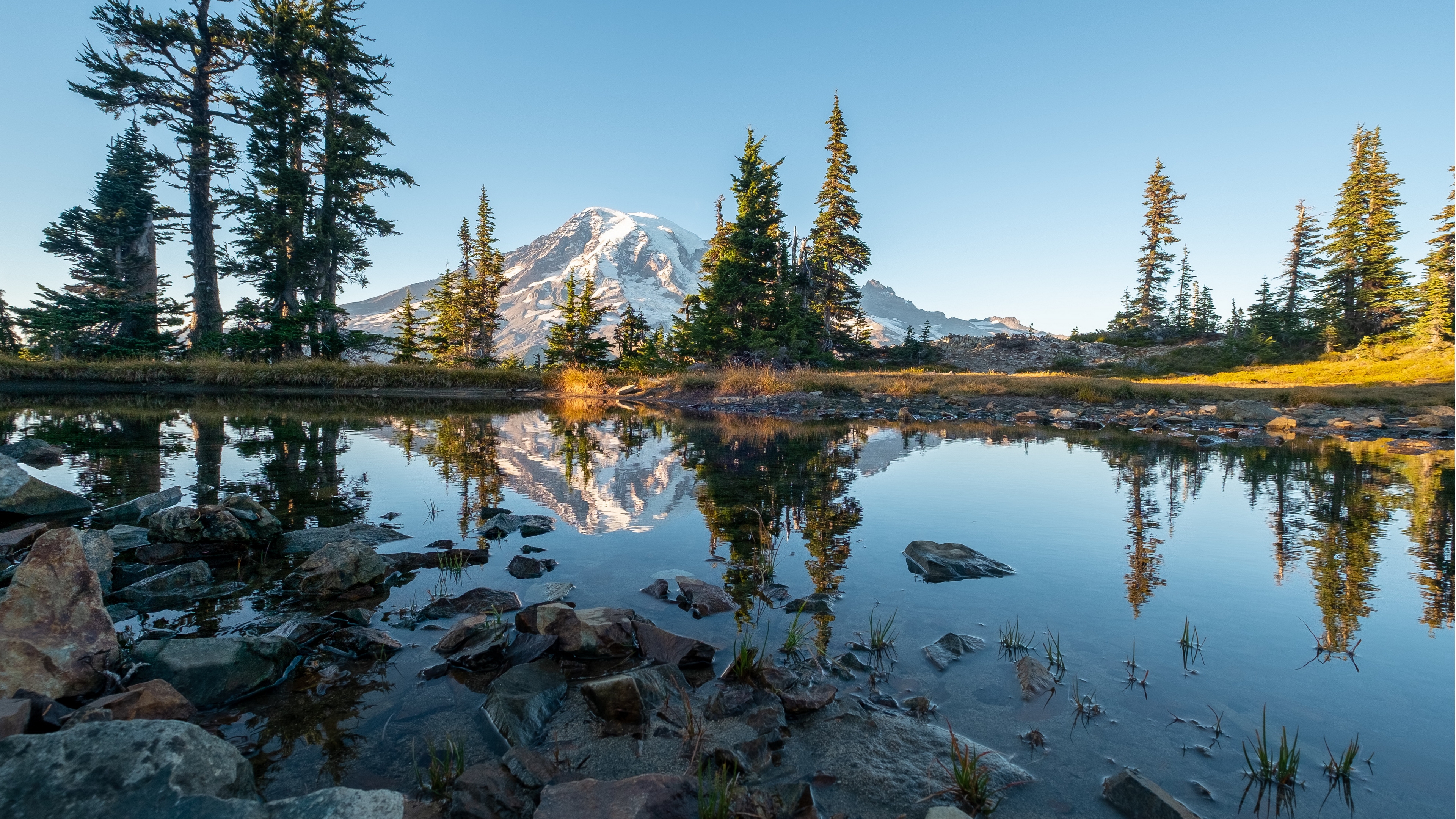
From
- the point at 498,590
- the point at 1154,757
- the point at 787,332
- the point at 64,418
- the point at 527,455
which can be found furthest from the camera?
the point at 787,332

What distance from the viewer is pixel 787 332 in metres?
32.4

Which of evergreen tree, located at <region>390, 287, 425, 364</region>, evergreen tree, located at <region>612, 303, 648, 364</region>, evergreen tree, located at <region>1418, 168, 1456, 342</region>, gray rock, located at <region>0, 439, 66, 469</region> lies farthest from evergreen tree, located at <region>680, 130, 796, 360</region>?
evergreen tree, located at <region>1418, 168, 1456, 342</region>

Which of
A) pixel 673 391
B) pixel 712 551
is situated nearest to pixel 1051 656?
pixel 712 551

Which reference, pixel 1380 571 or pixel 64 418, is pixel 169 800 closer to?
pixel 1380 571

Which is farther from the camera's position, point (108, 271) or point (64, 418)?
point (108, 271)

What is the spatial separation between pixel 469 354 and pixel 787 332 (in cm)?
2698

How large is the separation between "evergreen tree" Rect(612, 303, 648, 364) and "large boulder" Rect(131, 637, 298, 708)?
37.2 meters

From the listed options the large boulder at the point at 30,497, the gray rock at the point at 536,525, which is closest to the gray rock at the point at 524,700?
the gray rock at the point at 536,525

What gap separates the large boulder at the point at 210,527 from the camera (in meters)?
4.93

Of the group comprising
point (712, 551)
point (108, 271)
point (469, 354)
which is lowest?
point (712, 551)

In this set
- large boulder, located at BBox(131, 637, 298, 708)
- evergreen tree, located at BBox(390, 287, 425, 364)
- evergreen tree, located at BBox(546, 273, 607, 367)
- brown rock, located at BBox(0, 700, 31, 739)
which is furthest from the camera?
evergreen tree, located at BBox(546, 273, 607, 367)

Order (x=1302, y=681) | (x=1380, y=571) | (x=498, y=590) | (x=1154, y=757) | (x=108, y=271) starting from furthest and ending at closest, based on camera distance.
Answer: (x=108, y=271), (x=1380, y=571), (x=498, y=590), (x=1302, y=681), (x=1154, y=757)

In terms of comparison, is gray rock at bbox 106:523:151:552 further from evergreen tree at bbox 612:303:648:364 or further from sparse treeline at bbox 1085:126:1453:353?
sparse treeline at bbox 1085:126:1453:353

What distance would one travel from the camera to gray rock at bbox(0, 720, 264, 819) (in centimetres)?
176
